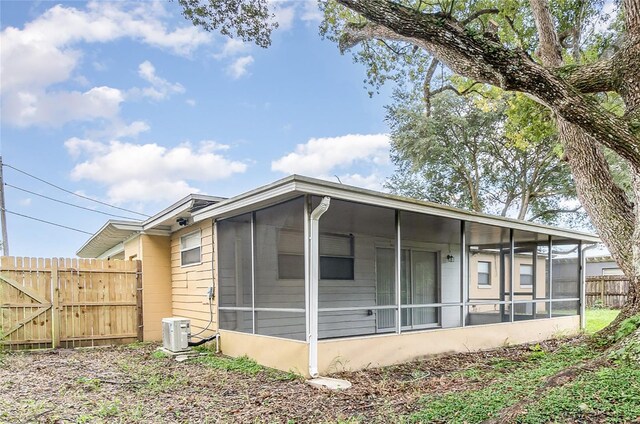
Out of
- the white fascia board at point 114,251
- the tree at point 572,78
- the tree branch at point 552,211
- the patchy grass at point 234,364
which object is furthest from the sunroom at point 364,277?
the tree branch at point 552,211

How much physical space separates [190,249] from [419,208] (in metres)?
4.73

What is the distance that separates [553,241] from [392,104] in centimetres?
1080

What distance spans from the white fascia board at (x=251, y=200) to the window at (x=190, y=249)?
118 cm

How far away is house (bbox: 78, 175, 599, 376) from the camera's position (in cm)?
580

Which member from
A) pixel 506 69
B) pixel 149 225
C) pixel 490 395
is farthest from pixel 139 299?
pixel 506 69

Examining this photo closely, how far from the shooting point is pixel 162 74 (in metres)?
15.3

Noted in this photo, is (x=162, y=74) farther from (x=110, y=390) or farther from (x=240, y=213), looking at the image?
(x=110, y=390)

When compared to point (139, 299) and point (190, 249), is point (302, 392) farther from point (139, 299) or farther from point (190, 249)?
point (139, 299)

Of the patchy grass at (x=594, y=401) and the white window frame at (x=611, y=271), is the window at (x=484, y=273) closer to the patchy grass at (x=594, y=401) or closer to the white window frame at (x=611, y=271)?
the patchy grass at (x=594, y=401)

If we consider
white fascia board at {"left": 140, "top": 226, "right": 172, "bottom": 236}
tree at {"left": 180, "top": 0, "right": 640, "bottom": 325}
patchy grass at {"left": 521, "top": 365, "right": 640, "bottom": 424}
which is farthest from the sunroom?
white fascia board at {"left": 140, "top": 226, "right": 172, "bottom": 236}

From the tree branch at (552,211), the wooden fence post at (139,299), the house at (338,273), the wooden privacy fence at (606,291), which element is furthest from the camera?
the tree branch at (552,211)

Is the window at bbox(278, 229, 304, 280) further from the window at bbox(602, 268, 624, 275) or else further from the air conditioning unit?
the window at bbox(602, 268, 624, 275)

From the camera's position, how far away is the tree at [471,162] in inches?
693

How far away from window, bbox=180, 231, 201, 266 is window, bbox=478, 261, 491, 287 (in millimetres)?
7803
